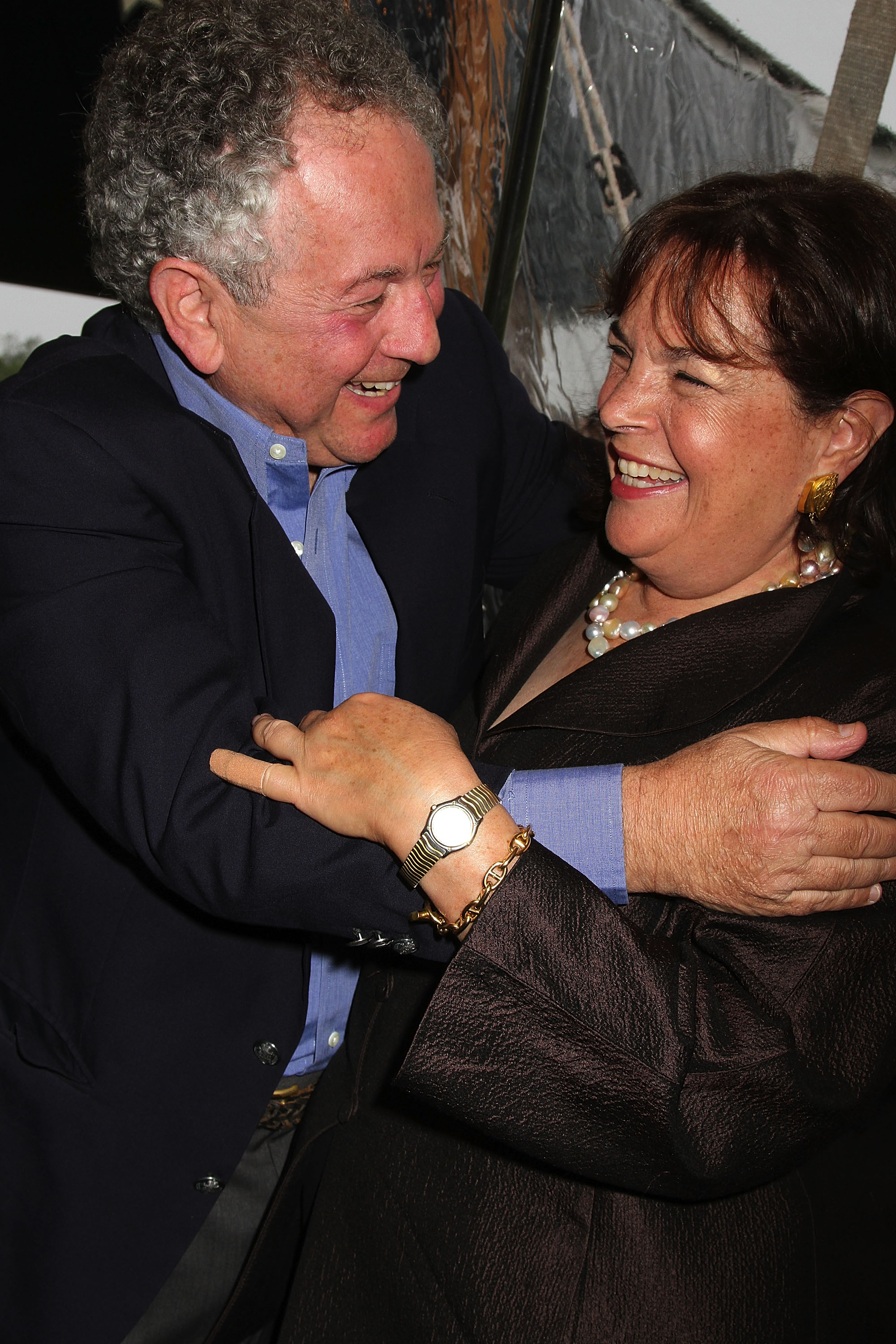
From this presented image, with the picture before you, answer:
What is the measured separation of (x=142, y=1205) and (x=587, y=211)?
2.46 m

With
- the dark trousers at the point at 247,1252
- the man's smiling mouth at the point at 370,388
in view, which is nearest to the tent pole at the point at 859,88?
the man's smiling mouth at the point at 370,388

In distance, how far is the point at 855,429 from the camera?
50.8 inches

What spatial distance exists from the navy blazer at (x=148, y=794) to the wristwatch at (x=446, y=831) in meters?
0.07

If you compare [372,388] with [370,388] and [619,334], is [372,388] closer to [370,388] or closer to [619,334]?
[370,388]

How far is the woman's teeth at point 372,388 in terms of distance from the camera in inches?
58.0

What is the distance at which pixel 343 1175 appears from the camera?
135 cm

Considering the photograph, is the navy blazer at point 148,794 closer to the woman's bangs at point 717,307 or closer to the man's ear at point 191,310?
the man's ear at point 191,310

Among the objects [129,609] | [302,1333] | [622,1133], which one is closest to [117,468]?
[129,609]

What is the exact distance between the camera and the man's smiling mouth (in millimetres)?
1464

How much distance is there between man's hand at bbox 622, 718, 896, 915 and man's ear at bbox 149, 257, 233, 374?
2.92 feet

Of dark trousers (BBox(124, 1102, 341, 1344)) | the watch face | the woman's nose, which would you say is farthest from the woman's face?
dark trousers (BBox(124, 1102, 341, 1344))

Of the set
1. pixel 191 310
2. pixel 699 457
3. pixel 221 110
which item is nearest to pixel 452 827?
pixel 699 457

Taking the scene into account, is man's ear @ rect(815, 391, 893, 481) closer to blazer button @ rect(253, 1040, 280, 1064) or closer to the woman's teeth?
the woman's teeth

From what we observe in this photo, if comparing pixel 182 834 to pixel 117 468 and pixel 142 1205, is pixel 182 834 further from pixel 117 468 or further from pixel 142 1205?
pixel 142 1205
